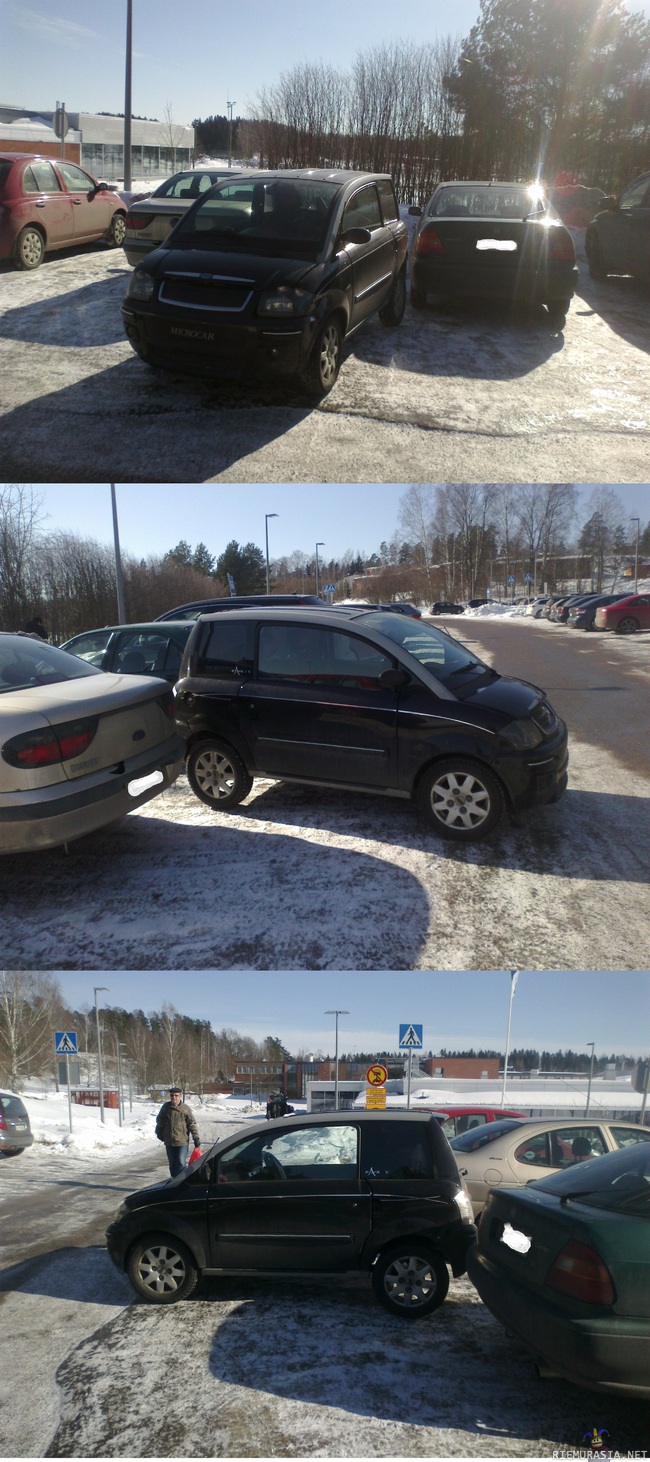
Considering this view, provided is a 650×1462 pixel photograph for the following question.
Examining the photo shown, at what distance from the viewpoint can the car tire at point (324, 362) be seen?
19.6 feet

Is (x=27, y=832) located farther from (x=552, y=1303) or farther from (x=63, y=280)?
(x=63, y=280)

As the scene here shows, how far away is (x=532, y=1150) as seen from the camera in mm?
5461

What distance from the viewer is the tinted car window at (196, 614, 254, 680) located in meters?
5.81

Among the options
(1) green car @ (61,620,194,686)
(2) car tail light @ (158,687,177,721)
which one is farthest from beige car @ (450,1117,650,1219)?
(1) green car @ (61,620,194,686)

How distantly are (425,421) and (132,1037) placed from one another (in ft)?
28.2

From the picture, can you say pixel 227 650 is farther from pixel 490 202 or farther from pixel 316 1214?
pixel 490 202

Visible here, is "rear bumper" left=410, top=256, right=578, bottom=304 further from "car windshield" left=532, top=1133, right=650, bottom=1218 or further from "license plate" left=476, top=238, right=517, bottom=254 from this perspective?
"car windshield" left=532, top=1133, right=650, bottom=1218

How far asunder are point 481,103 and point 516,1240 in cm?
1211

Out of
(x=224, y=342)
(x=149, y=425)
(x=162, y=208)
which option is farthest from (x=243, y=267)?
(x=162, y=208)

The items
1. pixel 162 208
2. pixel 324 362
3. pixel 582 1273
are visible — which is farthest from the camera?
pixel 162 208

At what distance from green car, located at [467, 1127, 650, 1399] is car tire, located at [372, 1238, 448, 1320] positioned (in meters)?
0.52

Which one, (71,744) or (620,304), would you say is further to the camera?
(620,304)

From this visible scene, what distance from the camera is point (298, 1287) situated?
4348mm

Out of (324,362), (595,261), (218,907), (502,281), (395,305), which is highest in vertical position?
(595,261)
